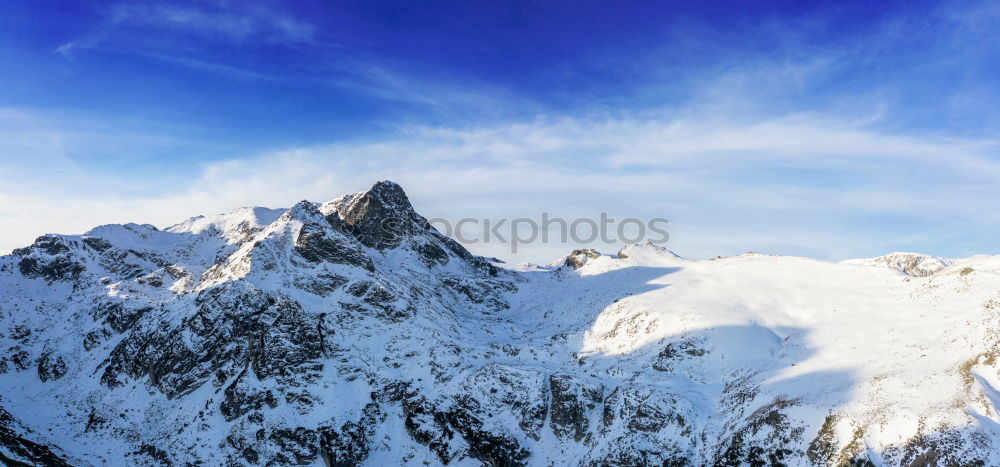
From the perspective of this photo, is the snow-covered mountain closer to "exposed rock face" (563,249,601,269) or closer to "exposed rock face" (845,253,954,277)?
"exposed rock face" (563,249,601,269)

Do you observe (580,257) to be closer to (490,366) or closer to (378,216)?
(378,216)

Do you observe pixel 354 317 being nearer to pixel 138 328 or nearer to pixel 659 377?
pixel 138 328

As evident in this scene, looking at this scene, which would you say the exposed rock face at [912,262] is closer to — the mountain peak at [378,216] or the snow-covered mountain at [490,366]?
the snow-covered mountain at [490,366]

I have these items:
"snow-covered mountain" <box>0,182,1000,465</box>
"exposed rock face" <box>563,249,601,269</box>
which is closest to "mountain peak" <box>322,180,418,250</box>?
"snow-covered mountain" <box>0,182,1000,465</box>

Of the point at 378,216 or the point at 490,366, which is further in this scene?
the point at 378,216

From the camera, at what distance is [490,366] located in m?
66.1

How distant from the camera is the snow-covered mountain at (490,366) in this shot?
46.2 meters

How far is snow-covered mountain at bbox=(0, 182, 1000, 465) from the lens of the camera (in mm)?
46156

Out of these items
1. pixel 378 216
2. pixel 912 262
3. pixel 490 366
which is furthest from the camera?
pixel 378 216

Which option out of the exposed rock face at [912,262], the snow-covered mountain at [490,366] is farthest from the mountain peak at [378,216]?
the exposed rock face at [912,262]

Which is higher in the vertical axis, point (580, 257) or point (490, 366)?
point (580, 257)

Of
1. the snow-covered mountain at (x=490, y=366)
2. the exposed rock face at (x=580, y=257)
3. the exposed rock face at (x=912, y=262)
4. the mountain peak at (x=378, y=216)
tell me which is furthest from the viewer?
the exposed rock face at (x=580, y=257)

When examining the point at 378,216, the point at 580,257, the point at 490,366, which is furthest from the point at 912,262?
the point at 378,216

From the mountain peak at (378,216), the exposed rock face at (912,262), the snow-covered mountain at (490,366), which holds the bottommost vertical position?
the snow-covered mountain at (490,366)
